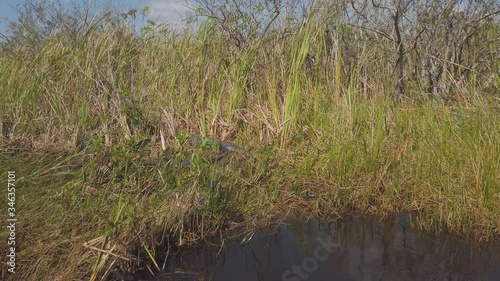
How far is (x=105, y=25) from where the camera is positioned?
4848 millimetres

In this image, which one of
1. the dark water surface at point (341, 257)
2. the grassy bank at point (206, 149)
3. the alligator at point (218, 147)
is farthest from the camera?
the alligator at point (218, 147)

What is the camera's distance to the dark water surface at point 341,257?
2.55 m

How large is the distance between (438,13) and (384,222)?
270cm

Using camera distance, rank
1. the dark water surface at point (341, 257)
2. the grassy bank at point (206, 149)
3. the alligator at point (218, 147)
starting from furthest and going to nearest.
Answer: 1. the alligator at point (218, 147)
2. the grassy bank at point (206, 149)
3. the dark water surface at point (341, 257)

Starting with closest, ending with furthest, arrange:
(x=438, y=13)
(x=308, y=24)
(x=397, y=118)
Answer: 1. (x=397, y=118)
2. (x=308, y=24)
3. (x=438, y=13)

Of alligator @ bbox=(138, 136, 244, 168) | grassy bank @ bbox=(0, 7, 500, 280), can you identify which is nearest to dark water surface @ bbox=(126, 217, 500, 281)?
grassy bank @ bbox=(0, 7, 500, 280)

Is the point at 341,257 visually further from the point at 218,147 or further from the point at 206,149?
the point at 218,147

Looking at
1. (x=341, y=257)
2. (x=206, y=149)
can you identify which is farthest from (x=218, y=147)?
(x=341, y=257)

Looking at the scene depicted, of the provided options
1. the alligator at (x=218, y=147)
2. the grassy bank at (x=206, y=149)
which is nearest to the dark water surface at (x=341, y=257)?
the grassy bank at (x=206, y=149)

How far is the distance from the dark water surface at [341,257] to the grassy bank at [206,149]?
0.48 feet

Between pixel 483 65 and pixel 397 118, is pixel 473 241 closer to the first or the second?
pixel 397 118

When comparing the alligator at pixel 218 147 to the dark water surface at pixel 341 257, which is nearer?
the dark water surface at pixel 341 257

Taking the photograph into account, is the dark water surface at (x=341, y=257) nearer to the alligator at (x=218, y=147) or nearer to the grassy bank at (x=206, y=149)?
the grassy bank at (x=206, y=149)

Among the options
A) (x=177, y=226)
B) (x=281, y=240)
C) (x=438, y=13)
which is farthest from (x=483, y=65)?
(x=177, y=226)
